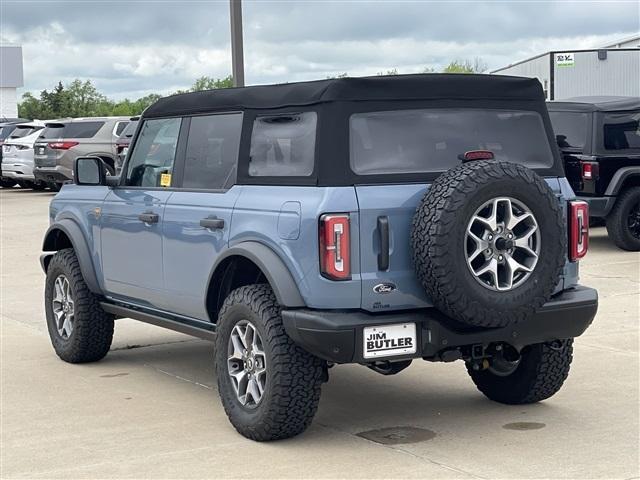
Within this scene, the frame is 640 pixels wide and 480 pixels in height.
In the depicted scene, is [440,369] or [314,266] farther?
[440,369]

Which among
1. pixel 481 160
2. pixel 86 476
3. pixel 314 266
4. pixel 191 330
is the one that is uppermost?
pixel 481 160

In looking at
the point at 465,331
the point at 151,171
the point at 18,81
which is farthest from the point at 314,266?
the point at 18,81

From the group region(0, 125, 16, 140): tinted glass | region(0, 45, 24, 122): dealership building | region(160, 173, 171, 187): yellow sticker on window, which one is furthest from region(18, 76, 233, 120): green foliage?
region(160, 173, 171, 187): yellow sticker on window

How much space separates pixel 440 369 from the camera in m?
8.12

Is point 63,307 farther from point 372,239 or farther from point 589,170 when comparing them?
point 589,170

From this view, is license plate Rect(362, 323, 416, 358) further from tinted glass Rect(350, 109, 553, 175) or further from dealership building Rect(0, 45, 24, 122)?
dealership building Rect(0, 45, 24, 122)

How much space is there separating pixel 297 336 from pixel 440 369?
7.87ft

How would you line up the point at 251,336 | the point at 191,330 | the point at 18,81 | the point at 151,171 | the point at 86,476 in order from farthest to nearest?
the point at 18,81
the point at 151,171
the point at 191,330
the point at 251,336
the point at 86,476

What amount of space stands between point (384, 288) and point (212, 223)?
4.10 ft

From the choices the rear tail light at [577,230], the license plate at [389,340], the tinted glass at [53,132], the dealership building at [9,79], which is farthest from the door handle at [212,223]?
the dealership building at [9,79]

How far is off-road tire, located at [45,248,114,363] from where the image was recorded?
8422 mm

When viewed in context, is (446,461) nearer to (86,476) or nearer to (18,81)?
(86,476)

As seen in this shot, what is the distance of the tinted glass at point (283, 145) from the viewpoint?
6.17m

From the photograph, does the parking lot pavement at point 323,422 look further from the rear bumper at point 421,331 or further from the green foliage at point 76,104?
the green foliage at point 76,104
